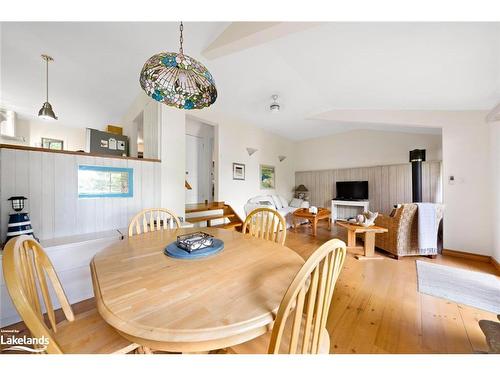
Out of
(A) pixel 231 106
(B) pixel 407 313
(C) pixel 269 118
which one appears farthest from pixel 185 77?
(C) pixel 269 118

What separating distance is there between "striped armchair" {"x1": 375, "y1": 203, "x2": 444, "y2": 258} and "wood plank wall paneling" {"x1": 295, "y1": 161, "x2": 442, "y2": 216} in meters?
1.86

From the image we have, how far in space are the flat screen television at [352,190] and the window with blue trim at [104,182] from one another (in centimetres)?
526

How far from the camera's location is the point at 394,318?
1.55 m

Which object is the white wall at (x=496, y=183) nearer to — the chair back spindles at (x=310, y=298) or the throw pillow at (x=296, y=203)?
the chair back spindles at (x=310, y=298)

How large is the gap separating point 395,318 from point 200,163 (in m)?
4.65

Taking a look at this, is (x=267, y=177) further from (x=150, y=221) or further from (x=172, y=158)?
(x=150, y=221)

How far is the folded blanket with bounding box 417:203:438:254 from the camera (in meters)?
2.70

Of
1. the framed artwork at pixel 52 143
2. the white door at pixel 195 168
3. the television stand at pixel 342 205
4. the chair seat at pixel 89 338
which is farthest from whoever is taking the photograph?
the television stand at pixel 342 205

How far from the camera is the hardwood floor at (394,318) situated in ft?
4.23

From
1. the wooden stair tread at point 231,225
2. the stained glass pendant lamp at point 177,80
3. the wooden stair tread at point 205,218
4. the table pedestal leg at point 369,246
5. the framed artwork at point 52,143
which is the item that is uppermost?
the framed artwork at point 52,143

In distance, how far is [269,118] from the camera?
445 cm

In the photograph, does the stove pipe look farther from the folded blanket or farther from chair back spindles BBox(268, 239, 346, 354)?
chair back spindles BBox(268, 239, 346, 354)

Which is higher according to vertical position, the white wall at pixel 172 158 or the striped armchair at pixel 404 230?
the white wall at pixel 172 158

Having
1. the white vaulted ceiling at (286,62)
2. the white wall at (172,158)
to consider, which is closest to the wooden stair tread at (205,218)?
the white wall at (172,158)
